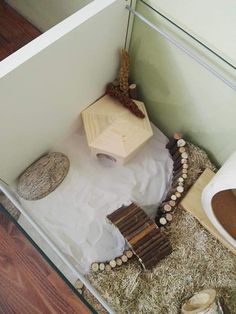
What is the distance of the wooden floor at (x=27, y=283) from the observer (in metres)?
1.30

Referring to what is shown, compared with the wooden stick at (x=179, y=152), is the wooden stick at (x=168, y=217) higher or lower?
lower

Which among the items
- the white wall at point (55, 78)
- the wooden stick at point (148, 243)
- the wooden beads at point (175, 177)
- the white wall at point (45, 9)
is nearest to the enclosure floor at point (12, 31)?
the white wall at point (45, 9)

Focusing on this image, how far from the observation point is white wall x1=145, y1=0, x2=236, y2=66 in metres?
0.97

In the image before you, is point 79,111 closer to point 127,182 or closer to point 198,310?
point 127,182

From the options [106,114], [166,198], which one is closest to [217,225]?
[166,198]

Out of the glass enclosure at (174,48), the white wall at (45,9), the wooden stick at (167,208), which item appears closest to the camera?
the glass enclosure at (174,48)

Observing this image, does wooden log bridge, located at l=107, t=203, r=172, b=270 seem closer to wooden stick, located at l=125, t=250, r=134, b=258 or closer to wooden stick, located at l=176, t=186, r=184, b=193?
wooden stick, located at l=125, t=250, r=134, b=258

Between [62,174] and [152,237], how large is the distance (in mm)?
373

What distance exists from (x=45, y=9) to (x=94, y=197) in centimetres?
82

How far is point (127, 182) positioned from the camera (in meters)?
1.36

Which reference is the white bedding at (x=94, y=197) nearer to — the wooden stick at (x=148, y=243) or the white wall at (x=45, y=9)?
the wooden stick at (x=148, y=243)

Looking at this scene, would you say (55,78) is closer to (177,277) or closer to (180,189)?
(180,189)

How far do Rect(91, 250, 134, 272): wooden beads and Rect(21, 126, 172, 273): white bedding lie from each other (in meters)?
0.02

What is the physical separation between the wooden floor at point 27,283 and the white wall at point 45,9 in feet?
2.61
